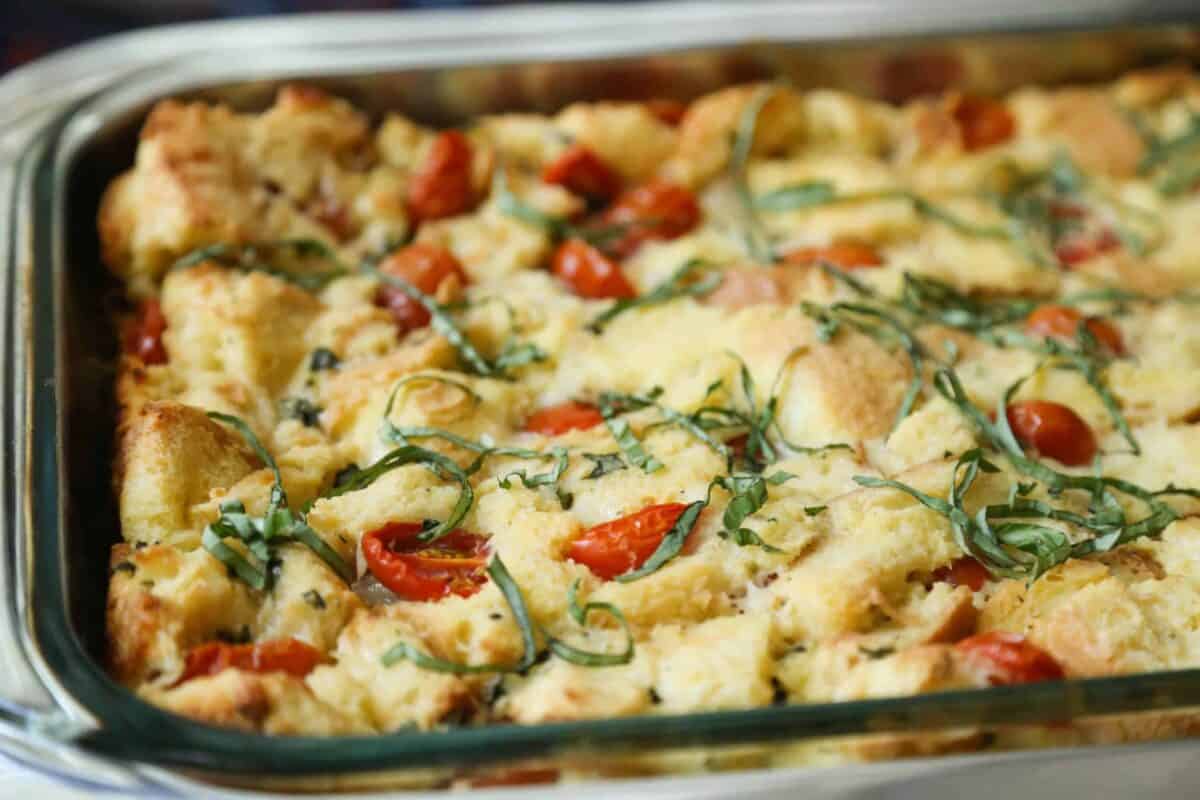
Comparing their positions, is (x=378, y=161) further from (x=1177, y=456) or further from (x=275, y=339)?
(x=1177, y=456)

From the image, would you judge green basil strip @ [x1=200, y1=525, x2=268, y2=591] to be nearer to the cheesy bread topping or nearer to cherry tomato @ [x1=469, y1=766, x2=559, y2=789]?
the cheesy bread topping

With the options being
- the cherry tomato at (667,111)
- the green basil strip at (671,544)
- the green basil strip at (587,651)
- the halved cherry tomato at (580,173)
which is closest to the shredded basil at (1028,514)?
the green basil strip at (671,544)

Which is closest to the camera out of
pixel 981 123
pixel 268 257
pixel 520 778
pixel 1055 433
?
pixel 520 778

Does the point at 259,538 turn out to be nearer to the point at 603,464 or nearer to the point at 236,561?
the point at 236,561

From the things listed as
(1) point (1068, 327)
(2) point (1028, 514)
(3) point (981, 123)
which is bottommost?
(2) point (1028, 514)

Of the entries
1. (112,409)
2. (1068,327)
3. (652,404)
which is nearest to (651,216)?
(652,404)

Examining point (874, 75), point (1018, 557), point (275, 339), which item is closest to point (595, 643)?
point (1018, 557)

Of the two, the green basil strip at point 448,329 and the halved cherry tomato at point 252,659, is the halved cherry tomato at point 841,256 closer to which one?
the green basil strip at point 448,329
